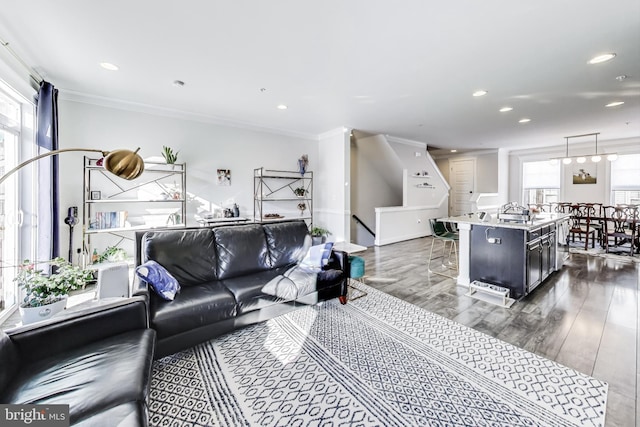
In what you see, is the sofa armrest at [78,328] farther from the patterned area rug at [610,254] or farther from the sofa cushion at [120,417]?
the patterned area rug at [610,254]

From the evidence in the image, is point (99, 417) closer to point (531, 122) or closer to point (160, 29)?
point (160, 29)

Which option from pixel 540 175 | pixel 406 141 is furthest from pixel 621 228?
pixel 406 141

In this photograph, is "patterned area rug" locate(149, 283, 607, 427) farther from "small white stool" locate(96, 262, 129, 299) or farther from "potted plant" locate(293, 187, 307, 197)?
"potted plant" locate(293, 187, 307, 197)

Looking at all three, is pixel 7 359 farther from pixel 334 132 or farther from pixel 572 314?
pixel 334 132

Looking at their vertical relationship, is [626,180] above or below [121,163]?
above

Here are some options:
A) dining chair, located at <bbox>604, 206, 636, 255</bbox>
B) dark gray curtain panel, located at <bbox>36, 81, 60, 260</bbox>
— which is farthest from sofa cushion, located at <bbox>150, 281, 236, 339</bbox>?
dining chair, located at <bbox>604, 206, 636, 255</bbox>

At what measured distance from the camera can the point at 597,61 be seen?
2871 mm

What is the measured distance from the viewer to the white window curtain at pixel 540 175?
7906mm

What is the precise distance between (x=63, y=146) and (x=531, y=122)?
797cm

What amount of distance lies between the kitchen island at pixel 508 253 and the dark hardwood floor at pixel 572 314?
233 millimetres

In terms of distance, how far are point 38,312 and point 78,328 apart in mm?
556

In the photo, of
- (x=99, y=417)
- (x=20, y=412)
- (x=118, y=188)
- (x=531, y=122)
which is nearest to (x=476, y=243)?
(x=531, y=122)

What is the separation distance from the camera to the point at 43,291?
190cm

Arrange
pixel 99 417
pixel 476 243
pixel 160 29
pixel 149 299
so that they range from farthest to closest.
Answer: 1. pixel 476 243
2. pixel 160 29
3. pixel 149 299
4. pixel 99 417
